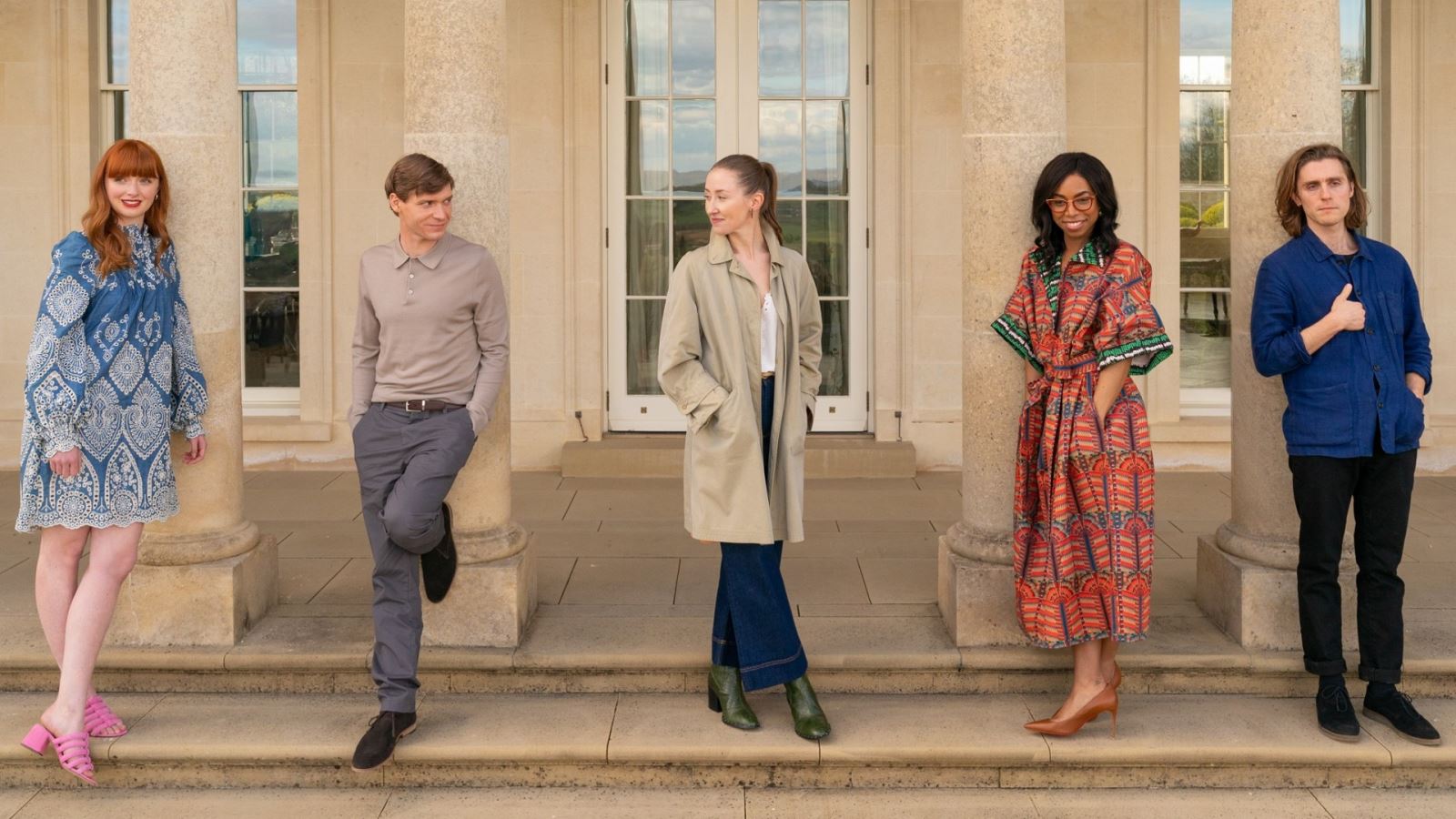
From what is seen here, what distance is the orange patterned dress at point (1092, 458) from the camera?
4438 mm

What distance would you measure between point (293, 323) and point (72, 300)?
16.8ft

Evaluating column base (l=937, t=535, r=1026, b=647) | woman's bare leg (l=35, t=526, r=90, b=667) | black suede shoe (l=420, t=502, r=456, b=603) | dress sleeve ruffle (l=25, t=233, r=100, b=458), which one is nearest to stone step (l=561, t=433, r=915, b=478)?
column base (l=937, t=535, r=1026, b=647)

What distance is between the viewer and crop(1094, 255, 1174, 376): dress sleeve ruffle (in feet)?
14.4

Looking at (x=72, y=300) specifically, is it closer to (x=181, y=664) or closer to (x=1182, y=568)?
(x=181, y=664)

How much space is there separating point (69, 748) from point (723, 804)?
2.11 metres

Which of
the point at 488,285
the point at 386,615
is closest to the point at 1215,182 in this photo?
the point at 488,285

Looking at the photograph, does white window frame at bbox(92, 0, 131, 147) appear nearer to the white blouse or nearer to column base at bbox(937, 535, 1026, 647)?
the white blouse

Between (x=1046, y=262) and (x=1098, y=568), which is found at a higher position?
(x=1046, y=262)

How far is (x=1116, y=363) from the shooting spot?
443 cm

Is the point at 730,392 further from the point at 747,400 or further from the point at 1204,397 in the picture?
Answer: the point at 1204,397

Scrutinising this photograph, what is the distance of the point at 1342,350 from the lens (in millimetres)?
4590

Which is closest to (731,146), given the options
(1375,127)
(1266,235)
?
(1375,127)

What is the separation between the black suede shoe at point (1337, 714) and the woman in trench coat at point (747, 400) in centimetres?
172

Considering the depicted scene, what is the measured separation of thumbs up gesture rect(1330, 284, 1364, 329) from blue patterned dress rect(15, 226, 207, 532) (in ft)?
13.2
